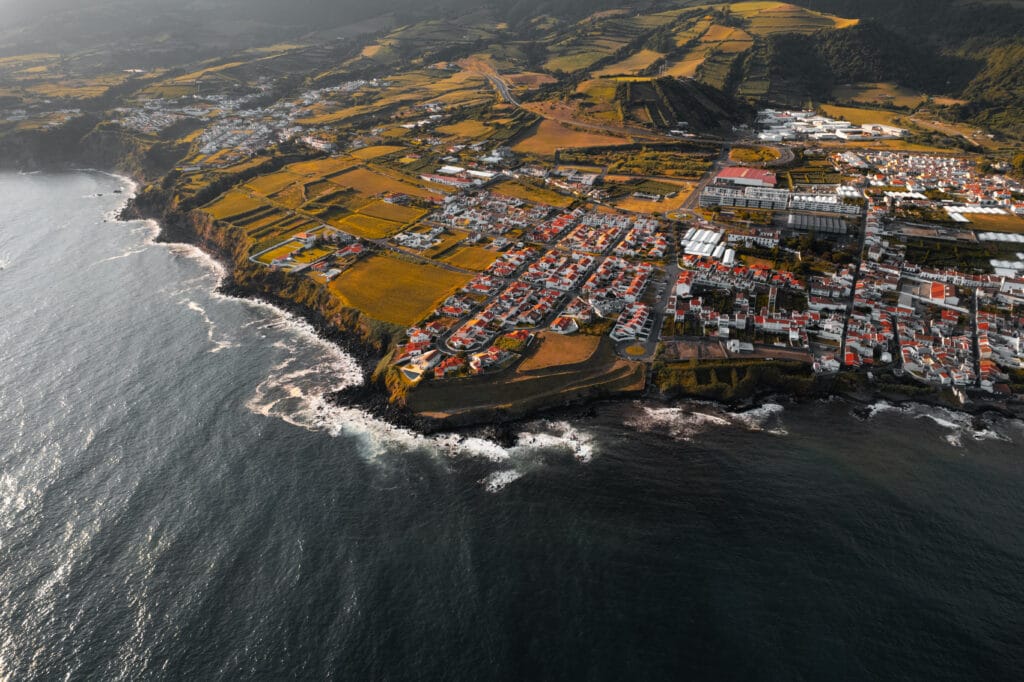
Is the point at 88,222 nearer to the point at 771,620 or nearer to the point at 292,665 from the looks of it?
the point at 292,665

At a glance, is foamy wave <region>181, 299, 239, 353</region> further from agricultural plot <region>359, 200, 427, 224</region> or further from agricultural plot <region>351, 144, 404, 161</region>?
agricultural plot <region>351, 144, 404, 161</region>

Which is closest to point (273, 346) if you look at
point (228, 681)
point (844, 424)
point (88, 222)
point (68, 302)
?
point (68, 302)

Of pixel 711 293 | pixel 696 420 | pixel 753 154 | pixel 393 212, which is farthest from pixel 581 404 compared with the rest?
pixel 753 154

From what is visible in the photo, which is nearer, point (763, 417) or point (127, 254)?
point (763, 417)

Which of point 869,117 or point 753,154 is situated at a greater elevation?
point 869,117

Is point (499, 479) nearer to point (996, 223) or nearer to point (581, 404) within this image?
point (581, 404)

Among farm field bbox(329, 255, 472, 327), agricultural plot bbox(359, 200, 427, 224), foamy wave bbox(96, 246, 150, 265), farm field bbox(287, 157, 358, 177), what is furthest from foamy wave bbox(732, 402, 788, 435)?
foamy wave bbox(96, 246, 150, 265)
